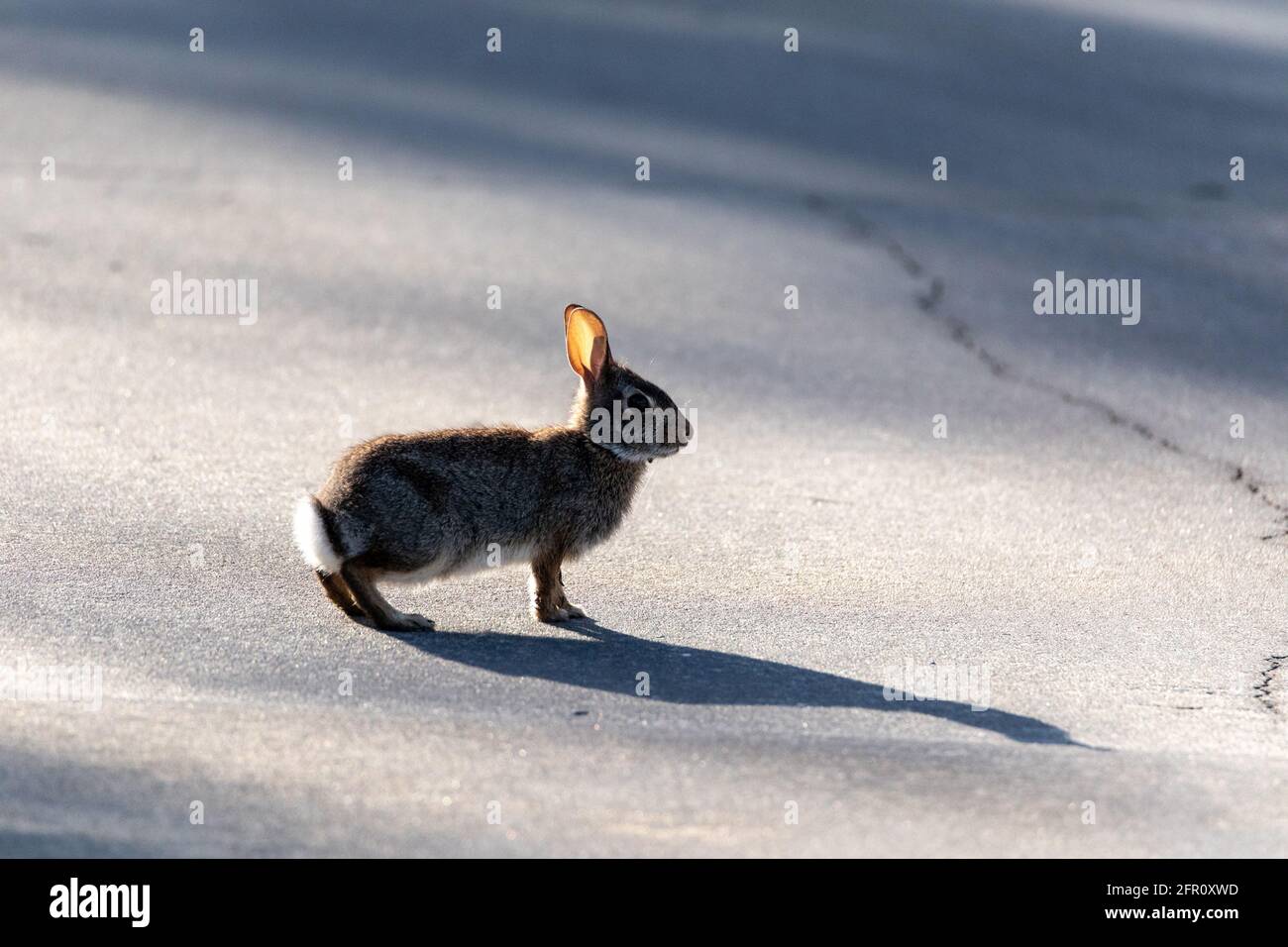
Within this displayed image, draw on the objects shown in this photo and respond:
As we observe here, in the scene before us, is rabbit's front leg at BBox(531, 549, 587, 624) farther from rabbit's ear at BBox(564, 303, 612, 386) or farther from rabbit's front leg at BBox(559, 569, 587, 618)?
rabbit's ear at BBox(564, 303, 612, 386)

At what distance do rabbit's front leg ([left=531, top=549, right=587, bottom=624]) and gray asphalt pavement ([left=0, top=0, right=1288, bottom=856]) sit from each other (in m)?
0.12

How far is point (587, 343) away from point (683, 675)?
1.39 m

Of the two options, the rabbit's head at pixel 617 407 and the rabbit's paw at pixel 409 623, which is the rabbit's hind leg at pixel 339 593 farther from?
the rabbit's head at pixel 617 407

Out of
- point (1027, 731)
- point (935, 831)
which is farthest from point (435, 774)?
point (1027, 731)

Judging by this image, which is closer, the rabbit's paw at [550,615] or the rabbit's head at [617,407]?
the rabbit's paw at [550,615]

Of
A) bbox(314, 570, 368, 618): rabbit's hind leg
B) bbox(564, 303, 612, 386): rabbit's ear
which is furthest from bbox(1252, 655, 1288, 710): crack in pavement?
bbox(314, 570, 368, 618): rabbit's hind leg

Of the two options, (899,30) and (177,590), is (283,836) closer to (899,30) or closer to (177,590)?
(177,590)

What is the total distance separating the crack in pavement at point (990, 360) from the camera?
7414 millimetres

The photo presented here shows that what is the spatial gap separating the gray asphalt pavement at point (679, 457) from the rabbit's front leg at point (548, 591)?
118mm

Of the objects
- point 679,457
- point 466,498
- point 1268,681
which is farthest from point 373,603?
point 1268,681

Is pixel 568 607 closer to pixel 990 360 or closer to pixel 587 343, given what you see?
pixel 587 343

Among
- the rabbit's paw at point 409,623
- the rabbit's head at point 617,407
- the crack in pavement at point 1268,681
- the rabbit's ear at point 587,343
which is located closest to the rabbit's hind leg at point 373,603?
the rabbit's paw at point 409,623

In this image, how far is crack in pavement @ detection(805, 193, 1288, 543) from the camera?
741 cm

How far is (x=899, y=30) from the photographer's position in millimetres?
18812
